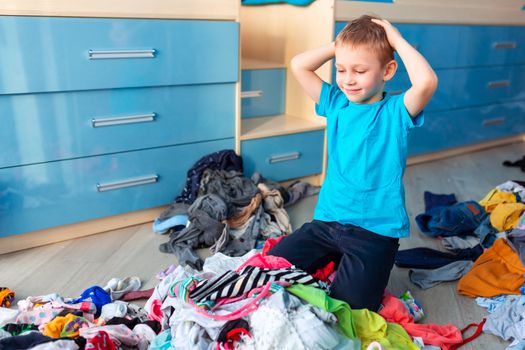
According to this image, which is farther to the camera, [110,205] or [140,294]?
[110,205]

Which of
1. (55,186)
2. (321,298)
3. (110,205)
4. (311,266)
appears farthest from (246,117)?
(321,298)

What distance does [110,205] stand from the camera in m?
1.78

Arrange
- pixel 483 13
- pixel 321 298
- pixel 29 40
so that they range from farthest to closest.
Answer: pixel 483 13, pixel 29 40, pixel 321 298

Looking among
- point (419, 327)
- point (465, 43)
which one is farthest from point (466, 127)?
point (419, 327)

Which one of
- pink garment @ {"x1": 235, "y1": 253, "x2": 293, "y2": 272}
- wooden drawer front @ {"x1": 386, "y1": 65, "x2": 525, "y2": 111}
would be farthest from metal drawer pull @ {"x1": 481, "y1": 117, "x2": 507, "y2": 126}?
pink garment @ {"x1": 235, "y1": 253, "x2": 293, "y2": 272}

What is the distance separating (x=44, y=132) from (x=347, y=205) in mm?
997

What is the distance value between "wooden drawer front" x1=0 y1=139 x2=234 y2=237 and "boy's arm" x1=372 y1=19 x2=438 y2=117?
37.3 inches

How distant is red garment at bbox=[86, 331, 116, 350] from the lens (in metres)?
1.05

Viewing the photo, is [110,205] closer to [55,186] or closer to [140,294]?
[55,186]

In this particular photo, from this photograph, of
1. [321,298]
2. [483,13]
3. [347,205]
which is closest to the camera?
[321,298]

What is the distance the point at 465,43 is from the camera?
2.57 metres

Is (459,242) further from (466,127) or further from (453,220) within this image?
(466,127)

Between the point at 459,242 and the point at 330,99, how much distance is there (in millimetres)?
799

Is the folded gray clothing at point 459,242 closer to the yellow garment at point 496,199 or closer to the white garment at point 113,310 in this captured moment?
the yellow garment at point 496,199
